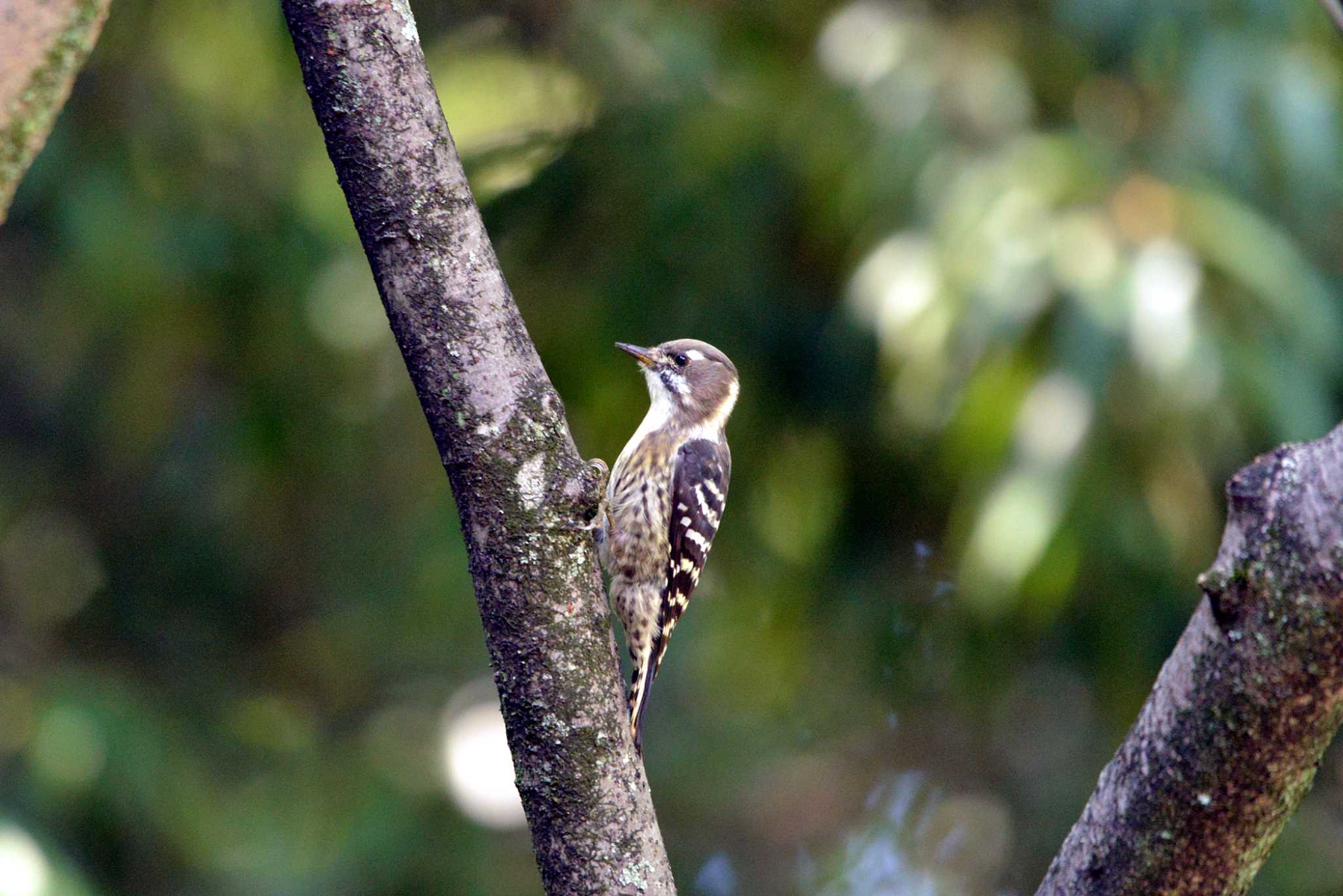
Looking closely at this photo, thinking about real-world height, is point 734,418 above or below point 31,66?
above

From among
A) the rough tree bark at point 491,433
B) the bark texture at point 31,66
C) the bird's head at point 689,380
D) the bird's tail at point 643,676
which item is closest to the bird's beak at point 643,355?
the bird's head at point 689,380

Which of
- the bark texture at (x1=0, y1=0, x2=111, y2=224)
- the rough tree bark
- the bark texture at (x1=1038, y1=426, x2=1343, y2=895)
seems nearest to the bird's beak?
the rough tree bark

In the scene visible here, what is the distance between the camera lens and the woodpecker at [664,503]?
12.8 ft

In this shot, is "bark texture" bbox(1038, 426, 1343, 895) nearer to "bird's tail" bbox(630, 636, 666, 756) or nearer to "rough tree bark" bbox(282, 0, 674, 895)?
"rough tree bark" bbox(282, 0, 674, 895)

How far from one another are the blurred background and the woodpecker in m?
1.13

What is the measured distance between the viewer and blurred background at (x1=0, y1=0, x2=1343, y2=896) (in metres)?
5.01

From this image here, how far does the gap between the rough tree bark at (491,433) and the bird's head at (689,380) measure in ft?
7.15

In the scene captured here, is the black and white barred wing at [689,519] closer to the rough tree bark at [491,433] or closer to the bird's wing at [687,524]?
the bird's wing at [687,524]

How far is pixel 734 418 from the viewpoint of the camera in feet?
20.6

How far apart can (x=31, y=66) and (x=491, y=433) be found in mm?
887

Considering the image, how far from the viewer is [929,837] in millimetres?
7391

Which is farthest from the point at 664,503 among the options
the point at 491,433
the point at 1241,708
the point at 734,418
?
the point at 1241,708

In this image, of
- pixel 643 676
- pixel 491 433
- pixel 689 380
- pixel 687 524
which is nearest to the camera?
pixel 491 433

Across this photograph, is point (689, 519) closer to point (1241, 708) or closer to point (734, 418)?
point (734, 418)
